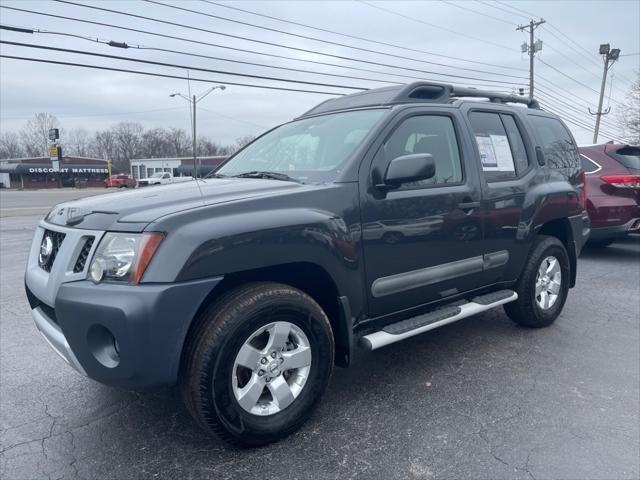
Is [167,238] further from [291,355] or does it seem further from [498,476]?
[498,476]

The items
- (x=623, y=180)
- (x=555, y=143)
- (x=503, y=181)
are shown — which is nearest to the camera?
(x=503, y=181)

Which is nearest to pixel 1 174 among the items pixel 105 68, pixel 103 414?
pixel 105 68

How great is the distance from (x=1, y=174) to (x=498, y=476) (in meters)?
74.3

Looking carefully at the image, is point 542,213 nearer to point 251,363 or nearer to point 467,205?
point 467,205

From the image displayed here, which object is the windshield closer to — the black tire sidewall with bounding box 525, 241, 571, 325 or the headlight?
the headlight

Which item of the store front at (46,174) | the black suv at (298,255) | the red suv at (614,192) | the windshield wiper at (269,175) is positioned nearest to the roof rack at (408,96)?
the black suv at (298,255)

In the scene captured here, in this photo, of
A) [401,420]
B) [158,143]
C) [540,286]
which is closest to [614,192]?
[540,286]

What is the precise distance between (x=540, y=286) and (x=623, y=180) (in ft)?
12.8

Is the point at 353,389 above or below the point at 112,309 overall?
below

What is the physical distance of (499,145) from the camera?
13.0 feet

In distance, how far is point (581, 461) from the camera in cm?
241

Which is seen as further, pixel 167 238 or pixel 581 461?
pixel 581 461

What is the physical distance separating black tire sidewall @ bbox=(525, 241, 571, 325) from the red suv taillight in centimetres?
340

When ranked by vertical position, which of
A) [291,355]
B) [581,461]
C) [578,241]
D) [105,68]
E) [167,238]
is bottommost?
[581,461]
